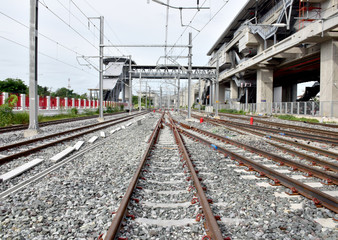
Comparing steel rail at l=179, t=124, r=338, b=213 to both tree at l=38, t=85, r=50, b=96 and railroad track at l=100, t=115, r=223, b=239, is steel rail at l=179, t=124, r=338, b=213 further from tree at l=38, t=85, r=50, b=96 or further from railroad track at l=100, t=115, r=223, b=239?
tree at l=38, t=85, r=50, b=96

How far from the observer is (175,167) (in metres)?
6.30

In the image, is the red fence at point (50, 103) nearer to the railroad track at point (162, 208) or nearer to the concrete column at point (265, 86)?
the railroad track at point (162, 208)

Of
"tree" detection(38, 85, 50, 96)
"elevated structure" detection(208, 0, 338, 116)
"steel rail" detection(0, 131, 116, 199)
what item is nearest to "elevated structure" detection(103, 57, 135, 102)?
"elevated structure" detection(208, 0, 338, 116)

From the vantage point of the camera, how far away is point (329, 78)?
74.8ft

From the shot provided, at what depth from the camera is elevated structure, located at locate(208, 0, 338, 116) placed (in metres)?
22.3

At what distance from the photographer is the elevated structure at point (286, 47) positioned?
22.3 m

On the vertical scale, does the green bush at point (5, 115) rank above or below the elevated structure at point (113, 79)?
below

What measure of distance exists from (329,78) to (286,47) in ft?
18.3

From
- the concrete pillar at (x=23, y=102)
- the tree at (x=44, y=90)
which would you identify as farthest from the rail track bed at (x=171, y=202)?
the tree at (x=44, y=90)

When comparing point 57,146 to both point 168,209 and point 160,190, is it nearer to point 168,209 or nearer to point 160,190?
point 160,190

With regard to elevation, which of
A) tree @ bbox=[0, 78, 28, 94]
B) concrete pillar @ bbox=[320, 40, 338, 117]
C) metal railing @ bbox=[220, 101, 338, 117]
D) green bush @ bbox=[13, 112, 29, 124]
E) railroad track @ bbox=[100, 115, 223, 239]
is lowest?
railroad track @ bbox=[100, 115, 223, 239]

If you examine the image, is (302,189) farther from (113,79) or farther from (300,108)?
(113,79)

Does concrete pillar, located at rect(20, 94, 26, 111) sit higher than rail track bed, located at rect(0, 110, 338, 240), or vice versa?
concrete pillar, located at rect(20, 94, 26, 111)

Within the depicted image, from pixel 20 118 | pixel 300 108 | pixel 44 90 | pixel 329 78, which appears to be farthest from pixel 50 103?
pixel 44 90
